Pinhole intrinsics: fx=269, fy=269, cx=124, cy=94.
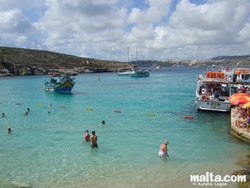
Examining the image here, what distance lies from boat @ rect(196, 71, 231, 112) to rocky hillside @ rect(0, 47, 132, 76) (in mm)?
102462

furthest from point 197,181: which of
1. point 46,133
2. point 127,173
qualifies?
point 46,133

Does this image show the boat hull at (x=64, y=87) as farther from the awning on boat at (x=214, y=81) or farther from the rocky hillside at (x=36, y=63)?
the rocky hillside at (x=36, y=63)

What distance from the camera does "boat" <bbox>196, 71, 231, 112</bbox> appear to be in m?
26.6

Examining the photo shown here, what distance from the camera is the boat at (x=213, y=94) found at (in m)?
26.6

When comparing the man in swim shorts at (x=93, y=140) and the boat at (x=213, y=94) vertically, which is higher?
the boat at (x=213, y=94)

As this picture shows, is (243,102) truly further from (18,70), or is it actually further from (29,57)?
(29,57)

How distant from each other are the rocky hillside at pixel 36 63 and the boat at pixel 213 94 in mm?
102462

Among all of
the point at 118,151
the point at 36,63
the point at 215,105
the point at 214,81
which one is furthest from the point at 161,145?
the point at 36,63

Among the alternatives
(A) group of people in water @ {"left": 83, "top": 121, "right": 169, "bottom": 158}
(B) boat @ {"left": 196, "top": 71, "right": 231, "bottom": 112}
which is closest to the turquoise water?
(A) group of people in water @ {"left": 83, "top": 121, "right": 169, "bottom": 158}

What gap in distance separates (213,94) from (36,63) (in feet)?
393

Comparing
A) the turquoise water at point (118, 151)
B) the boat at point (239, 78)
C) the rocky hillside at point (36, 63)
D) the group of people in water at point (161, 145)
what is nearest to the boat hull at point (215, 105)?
the turquoise water at point (118, 151)

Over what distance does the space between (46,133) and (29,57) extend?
12743cm

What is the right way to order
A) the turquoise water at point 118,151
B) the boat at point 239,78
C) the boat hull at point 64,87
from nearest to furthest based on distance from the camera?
the turquoise water at point 118,151 → the boat at point 239,78 → the boat hull at point 64,87

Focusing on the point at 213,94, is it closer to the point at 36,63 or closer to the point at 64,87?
the point at 64,87
